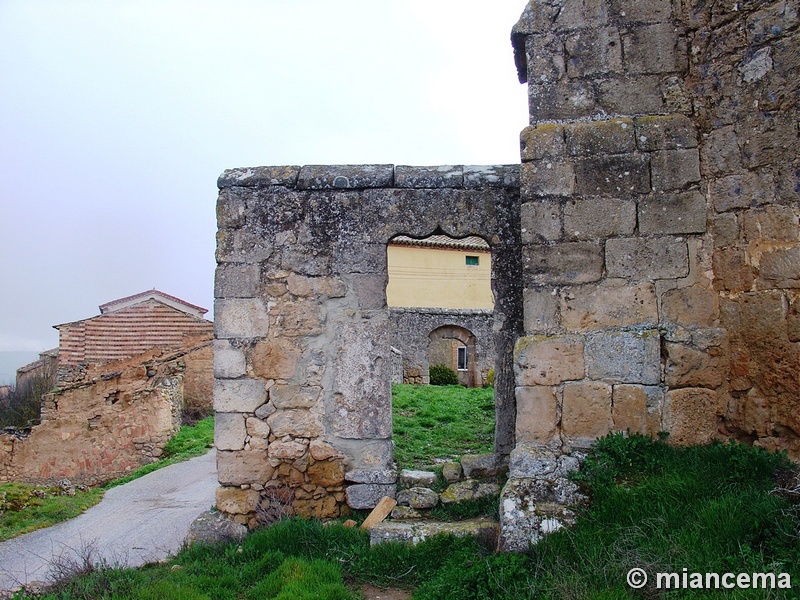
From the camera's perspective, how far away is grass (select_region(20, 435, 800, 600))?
3270 mm

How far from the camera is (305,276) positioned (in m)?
5.46

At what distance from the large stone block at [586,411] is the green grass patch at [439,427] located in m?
2.30

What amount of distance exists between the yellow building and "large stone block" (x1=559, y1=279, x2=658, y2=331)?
23079 mm

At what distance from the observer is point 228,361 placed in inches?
213

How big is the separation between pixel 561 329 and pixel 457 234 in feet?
4.37

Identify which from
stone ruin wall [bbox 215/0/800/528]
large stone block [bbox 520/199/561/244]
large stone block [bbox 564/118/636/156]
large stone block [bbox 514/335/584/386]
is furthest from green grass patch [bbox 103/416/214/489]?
large stone block [bbox 564/118/636/156]

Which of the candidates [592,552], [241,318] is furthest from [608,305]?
[241,318]

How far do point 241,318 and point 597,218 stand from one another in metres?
2.97

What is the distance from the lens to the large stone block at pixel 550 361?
4406 millimetres

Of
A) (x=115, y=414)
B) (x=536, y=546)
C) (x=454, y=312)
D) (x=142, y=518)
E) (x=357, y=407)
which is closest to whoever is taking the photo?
(x=536, y=546)

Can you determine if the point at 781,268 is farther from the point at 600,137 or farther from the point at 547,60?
the point at 547,60

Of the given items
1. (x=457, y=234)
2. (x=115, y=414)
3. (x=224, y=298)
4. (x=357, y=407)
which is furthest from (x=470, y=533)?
(x=115, y=414)

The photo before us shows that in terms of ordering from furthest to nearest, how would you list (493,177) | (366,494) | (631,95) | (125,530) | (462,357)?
(462,357), (125,530), (493,177), (366,494), (631,95)

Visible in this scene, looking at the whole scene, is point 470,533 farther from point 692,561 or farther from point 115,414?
point 115,414
